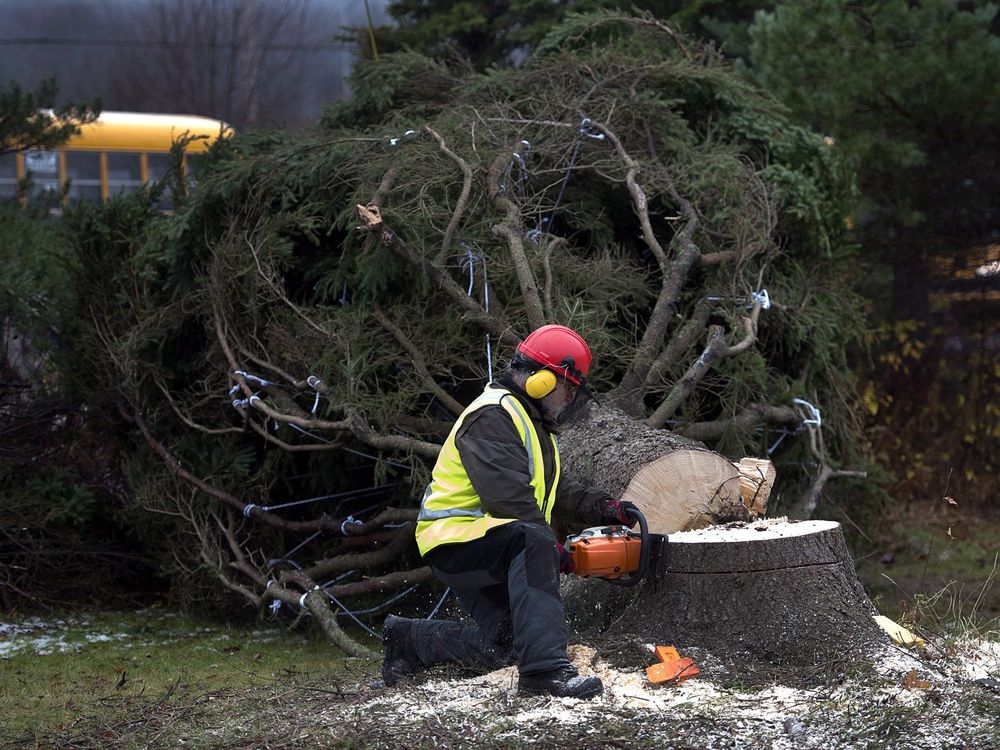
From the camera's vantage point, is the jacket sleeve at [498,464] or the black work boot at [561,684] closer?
the black work boot at [561,684]

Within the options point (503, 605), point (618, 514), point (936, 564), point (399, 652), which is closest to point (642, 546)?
point (618, 514)

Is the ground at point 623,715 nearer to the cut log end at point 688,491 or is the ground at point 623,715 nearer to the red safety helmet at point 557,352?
the cut log end at point 688,491

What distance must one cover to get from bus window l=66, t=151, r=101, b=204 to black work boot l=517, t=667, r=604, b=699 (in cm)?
1234

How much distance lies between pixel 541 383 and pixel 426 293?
2114 mm

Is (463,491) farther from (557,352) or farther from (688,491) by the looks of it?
(688,491)

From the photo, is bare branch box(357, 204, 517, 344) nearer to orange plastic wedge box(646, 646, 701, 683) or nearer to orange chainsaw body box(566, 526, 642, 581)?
orange chainsaw body box(566, 526, 642, 581)

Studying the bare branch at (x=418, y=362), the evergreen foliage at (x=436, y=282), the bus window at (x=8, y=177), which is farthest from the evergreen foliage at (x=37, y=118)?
the bus window at (x=8, y=177)

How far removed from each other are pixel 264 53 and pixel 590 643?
28.1 m

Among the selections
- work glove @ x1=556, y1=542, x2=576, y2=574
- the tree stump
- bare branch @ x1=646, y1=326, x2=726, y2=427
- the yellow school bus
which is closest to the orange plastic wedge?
the tree stump

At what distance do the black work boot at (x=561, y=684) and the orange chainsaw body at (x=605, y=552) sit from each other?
1.47 ft

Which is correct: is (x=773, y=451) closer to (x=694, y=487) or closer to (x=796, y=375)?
(x=796, y=375)

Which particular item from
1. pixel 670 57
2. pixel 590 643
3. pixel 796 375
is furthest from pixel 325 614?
pixel 670 57

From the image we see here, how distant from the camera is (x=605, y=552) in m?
4.76

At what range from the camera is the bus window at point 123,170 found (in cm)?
1527
